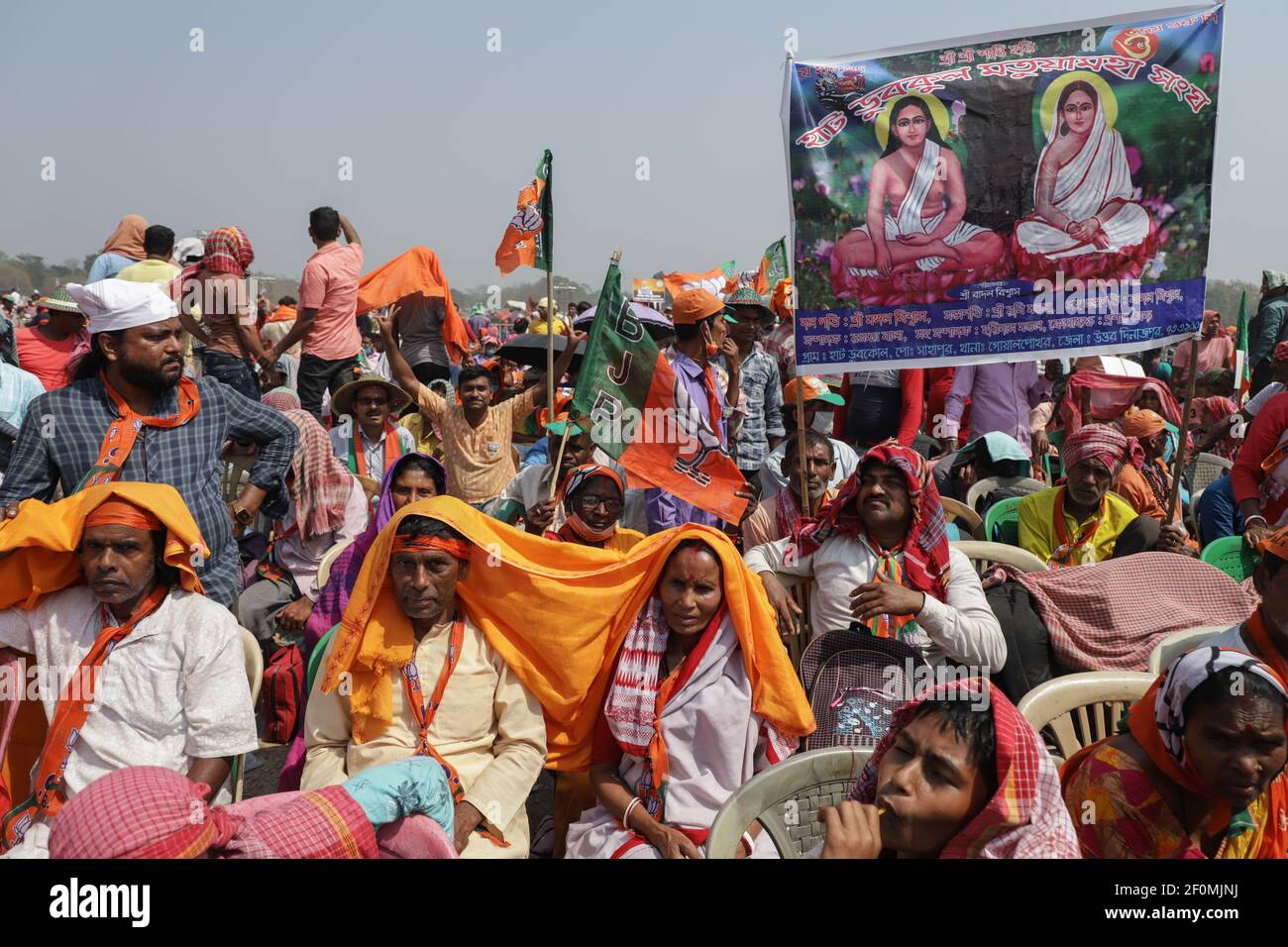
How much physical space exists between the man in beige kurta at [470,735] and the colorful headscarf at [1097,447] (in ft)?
10.5

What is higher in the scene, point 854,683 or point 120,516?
point 120,516

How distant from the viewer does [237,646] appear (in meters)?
2.95

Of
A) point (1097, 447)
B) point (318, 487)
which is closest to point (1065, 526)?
point (1097, 447)

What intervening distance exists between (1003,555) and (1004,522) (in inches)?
34.9

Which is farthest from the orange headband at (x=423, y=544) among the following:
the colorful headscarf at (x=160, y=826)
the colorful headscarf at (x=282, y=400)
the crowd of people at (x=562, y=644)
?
the colorful headscarf at (x=282, y=400)

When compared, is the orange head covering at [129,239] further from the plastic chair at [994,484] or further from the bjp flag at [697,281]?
the plastic chair at [994,484]

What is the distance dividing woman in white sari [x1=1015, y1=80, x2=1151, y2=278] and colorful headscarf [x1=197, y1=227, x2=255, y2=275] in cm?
547

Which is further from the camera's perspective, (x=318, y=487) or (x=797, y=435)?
(x=797, y=435)

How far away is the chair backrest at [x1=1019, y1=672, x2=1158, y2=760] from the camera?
3.04 metres

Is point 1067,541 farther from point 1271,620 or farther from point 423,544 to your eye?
point 423,544

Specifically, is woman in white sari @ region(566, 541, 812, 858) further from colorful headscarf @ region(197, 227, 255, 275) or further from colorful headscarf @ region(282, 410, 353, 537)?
colorful headscarf @ region(197, 227, 255, 275)

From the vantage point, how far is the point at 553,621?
3.34m

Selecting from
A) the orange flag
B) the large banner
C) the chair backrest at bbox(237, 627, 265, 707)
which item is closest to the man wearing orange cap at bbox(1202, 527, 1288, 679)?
the large banner
